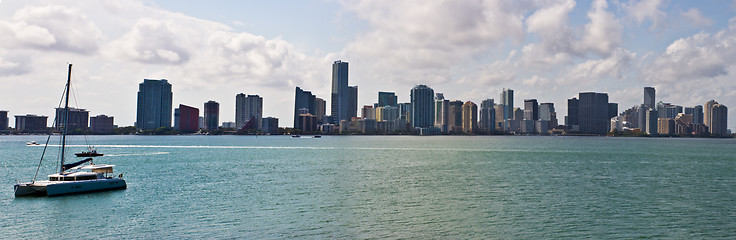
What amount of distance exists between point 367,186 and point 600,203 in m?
31.2

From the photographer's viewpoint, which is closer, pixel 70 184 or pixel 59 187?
pixel 59 187

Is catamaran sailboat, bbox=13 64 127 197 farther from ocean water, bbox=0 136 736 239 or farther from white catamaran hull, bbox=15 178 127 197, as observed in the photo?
ocean water, bbox=0 136 736 239

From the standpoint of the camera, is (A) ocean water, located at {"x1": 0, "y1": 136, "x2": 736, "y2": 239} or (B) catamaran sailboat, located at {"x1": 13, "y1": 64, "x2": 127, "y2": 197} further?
(B) catamaran sailboat, located at {"x1": 13, "y1": 64, "x2": 127, "y2": 197}

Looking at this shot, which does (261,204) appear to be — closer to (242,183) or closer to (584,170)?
(242,183)

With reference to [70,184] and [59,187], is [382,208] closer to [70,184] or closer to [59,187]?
[70,184]

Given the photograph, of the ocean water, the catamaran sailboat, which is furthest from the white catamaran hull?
the ocean water

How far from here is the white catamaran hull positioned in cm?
5572

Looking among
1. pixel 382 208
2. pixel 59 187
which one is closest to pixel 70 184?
pixel 59 187

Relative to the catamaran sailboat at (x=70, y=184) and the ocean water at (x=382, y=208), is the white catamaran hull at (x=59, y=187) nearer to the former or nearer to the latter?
the catamaran sailboat at (x=70, y=184)

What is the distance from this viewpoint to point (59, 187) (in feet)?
187

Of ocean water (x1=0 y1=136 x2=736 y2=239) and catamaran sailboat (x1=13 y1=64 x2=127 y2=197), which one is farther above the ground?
catamaran sailboat (x1=13 y1=64 x2=127 y2=197)

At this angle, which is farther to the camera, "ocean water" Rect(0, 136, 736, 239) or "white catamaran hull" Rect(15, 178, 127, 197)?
"white catamaran hull" Rect(15, 178, 127, 197)

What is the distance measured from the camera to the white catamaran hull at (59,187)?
55719 mm

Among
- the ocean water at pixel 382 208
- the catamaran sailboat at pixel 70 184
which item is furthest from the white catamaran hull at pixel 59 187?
the ocean water at pixel 382 208
